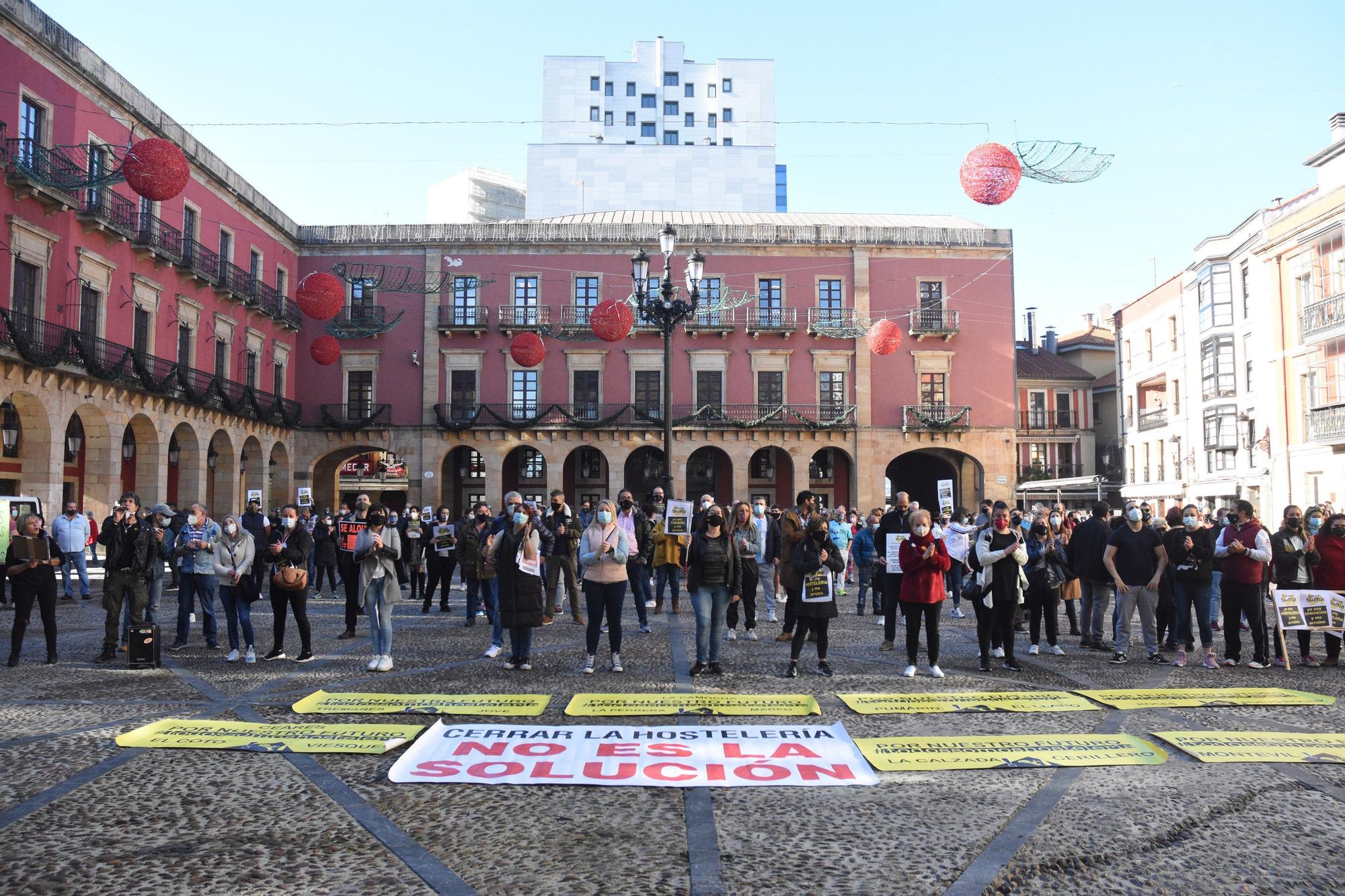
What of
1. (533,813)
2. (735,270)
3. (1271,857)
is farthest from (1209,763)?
(735,270)

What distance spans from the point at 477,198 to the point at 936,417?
39.1 meters

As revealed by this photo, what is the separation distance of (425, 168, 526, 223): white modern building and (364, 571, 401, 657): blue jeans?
55790 millimetres

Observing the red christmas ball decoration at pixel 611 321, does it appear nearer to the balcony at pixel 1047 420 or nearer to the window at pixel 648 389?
the window at pixel 648 389

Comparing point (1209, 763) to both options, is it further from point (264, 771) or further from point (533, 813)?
point (264, 771)

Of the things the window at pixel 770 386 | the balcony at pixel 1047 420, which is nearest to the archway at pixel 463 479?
the window at pixel 770 386

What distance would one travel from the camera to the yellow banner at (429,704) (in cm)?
679

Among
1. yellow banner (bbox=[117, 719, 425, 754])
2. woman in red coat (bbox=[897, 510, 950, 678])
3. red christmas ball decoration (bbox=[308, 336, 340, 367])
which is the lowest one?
yellow banner (bbox=[117, 719, 425, 754])

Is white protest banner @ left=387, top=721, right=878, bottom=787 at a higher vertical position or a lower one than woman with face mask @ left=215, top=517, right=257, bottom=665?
lower

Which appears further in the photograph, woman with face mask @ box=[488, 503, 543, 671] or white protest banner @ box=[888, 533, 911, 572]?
white protest banner @ box=[888, 533, 911, 572]

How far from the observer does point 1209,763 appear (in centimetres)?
555

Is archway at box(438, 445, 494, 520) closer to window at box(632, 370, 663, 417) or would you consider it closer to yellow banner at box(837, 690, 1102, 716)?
window at box(632, 370, 663, 417)

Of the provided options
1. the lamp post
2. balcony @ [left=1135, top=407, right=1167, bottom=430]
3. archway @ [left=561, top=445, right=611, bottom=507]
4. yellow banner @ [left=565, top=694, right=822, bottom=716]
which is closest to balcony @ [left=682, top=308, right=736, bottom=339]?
archway @ [left=561, top=445, right=611, bottom=507]

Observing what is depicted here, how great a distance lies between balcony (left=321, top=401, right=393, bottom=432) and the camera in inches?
1309

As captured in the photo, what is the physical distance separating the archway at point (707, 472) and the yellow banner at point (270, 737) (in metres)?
30.0
